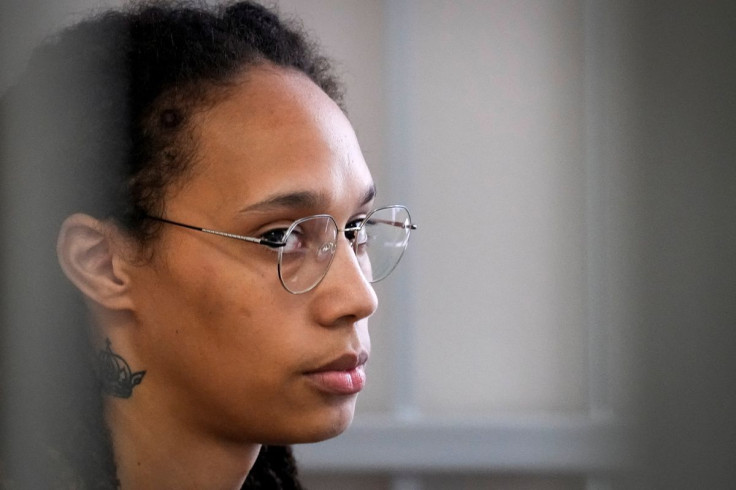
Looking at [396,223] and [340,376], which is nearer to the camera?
[340,376]

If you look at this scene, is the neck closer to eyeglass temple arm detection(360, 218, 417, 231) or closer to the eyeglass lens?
the eyeglass lens

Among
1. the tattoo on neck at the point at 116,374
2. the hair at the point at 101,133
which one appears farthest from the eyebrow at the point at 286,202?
the tattoo on neck at the point at 116,374

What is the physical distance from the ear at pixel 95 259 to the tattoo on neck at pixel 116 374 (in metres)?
0.06

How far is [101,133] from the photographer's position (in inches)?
38.8

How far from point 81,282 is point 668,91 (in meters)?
0.73

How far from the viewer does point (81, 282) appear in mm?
1000

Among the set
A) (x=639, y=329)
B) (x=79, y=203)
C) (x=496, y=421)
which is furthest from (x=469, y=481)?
(x=79, y=203)

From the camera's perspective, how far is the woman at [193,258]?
3.17 ft

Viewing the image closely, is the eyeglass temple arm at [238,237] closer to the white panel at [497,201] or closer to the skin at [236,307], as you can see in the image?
the skin at [236,307]

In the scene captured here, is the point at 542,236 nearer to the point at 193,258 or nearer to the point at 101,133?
the point at 193,258

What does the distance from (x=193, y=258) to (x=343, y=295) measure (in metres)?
0.18

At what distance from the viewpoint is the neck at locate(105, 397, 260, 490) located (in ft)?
3.34

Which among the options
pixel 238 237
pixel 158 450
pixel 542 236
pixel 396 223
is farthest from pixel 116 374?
pixel 542 236

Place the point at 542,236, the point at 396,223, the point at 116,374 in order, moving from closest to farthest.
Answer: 1. the point at 542,236
2. the point at 116,374
3. the point at 396,223
